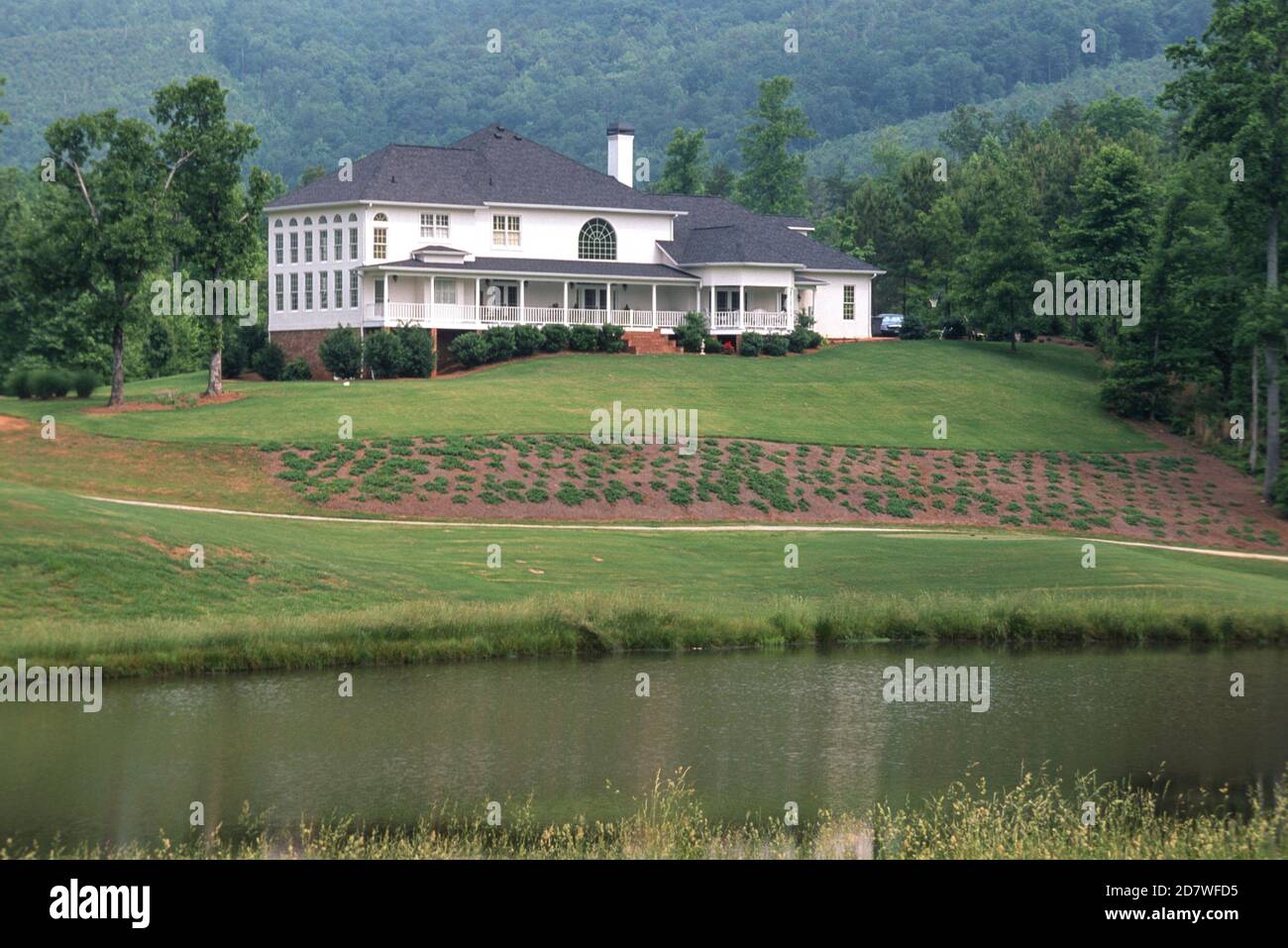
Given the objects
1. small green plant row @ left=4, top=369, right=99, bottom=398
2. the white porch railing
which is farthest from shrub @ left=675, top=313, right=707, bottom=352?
small green plant row @ left=4, top=369, right=99, bottom=398

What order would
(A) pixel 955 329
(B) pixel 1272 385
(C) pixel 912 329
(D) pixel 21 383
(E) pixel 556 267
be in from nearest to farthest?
1. (B) pixel 1272 385
2. (D) pixel 21 383
3. (E) pixel 556 267
4. (C) pixel 912 329
5. (A) pixel 955 329

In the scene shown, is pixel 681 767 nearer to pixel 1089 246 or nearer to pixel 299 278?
pixel 299 278

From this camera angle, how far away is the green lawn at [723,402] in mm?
56344

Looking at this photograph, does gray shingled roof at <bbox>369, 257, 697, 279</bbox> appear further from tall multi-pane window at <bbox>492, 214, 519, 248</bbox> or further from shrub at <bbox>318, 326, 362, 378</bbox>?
shrub at <bbox>318, 326, 362, 378</bbox>

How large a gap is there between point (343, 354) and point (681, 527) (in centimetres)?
2493

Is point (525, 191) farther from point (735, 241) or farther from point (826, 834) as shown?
point (826, 834)

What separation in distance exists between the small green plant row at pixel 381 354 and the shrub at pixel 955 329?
3124cm

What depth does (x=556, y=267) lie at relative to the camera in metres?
75.8

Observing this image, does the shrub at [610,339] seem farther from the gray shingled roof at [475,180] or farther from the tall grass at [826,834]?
the tall grass at [826,834]

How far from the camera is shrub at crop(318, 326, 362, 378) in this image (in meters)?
68.9

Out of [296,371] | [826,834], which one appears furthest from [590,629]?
[296,371]
